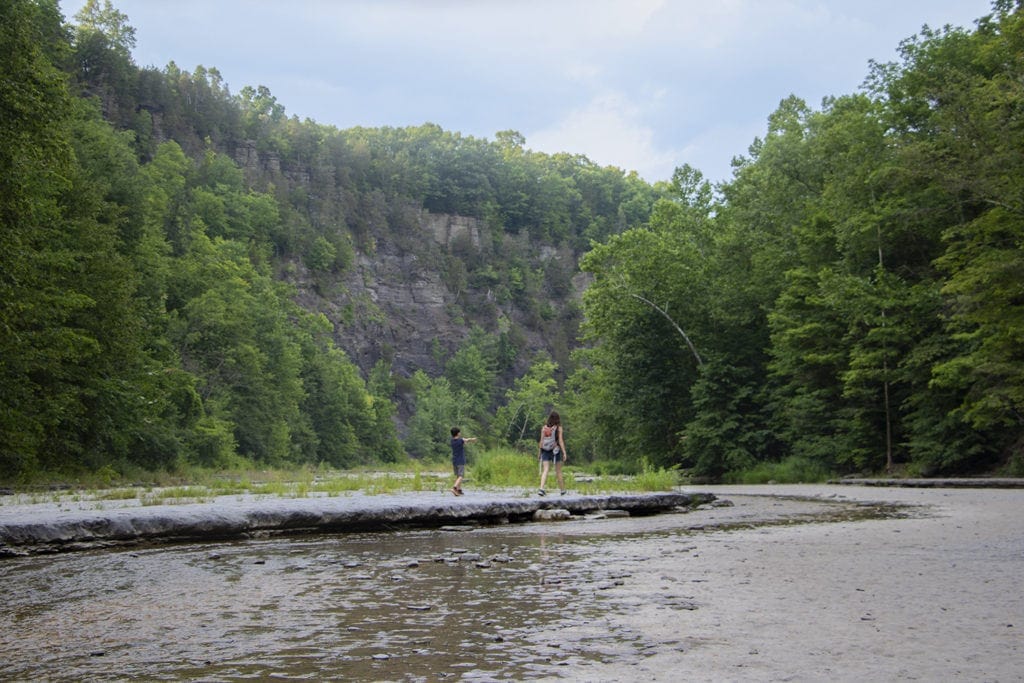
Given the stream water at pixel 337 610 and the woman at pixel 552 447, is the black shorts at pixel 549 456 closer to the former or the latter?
the woman at pixel 552 447

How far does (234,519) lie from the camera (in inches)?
465

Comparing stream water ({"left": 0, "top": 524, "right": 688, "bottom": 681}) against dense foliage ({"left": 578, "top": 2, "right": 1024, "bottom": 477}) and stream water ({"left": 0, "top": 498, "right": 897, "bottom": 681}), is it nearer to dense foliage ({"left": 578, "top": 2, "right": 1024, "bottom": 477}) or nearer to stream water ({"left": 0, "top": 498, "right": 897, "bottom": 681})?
stream water ({"left": 0, "top": 498, "right": 897, "bottom": 681})

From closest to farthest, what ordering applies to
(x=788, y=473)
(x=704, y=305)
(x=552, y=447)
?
1. (x=552, y=447)
2. (x=788, y=473)
3. (x=704, y=305)

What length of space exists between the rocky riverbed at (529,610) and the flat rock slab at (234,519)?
0.40m

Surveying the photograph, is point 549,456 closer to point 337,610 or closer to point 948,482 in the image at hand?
point 337,610

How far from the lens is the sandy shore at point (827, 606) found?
4516mm

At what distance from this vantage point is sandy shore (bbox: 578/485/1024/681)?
452cm

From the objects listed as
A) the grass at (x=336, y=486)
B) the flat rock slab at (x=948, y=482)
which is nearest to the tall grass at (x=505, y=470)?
the grass at (x=336, y=486)

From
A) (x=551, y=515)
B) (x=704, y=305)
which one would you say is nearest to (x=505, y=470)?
(x=551, y=515)

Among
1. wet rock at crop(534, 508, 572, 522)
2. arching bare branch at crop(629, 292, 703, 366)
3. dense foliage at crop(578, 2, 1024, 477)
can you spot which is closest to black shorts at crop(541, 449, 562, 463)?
wet rock at crop(534, 508, 572, 522)

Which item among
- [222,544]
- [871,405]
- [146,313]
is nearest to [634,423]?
[871,405]

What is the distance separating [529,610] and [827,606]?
2087 millimetres

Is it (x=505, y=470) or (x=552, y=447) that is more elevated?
(x=552, y=447)

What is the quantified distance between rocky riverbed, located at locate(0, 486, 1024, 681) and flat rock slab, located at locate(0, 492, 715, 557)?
1.30 ft
